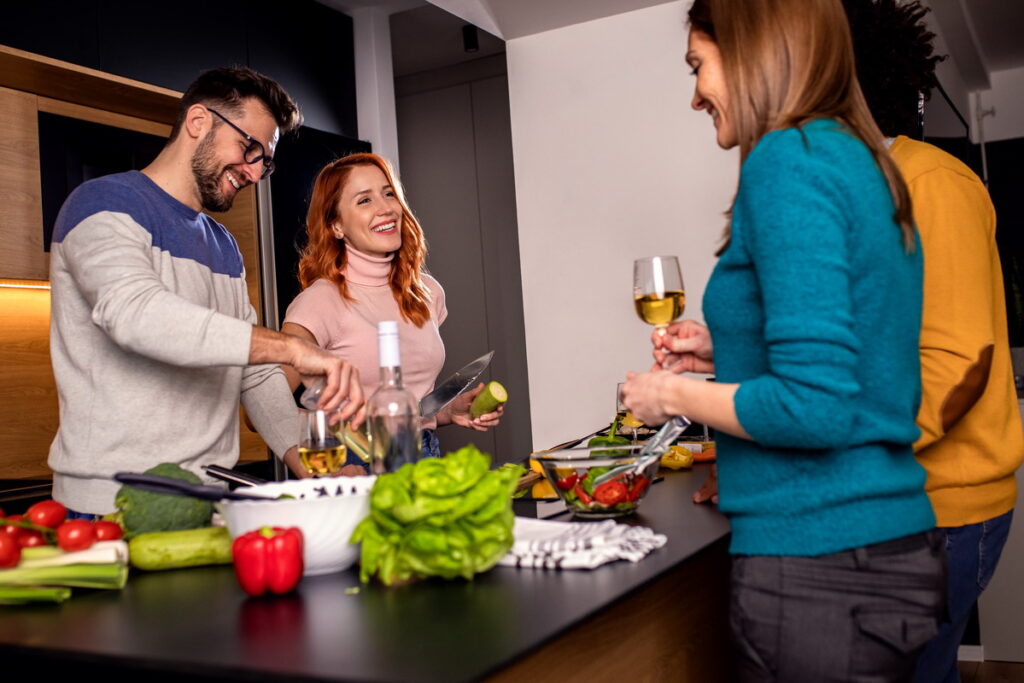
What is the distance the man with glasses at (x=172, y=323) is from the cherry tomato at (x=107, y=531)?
29 cm

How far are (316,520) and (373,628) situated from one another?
255 mm

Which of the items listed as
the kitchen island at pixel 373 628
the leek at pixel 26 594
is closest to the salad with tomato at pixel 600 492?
the kitchen island at pixel 373 628

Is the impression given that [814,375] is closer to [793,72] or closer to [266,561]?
[793,72]

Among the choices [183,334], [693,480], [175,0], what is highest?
[175,0]

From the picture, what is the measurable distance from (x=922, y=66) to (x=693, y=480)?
90 centimetres

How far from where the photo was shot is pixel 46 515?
139 centimetres

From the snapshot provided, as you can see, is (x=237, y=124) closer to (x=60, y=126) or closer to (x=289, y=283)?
(x=60, y=126)

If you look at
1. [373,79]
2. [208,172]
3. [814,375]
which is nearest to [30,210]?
[208,172]

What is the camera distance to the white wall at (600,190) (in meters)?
3.65

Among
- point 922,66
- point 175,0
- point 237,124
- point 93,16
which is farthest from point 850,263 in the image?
point 175,0

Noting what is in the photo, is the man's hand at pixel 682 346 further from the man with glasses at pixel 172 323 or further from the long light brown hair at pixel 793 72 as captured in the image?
the man with glasses at pixel 172 323

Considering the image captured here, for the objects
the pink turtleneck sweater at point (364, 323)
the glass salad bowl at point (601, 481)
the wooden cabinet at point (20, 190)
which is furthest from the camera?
the wooden cabinet at point (20, 190)

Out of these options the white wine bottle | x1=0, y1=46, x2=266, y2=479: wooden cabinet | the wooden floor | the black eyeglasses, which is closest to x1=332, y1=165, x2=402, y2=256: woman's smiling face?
the black eyeglasses

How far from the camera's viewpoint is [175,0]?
3.52 metres
